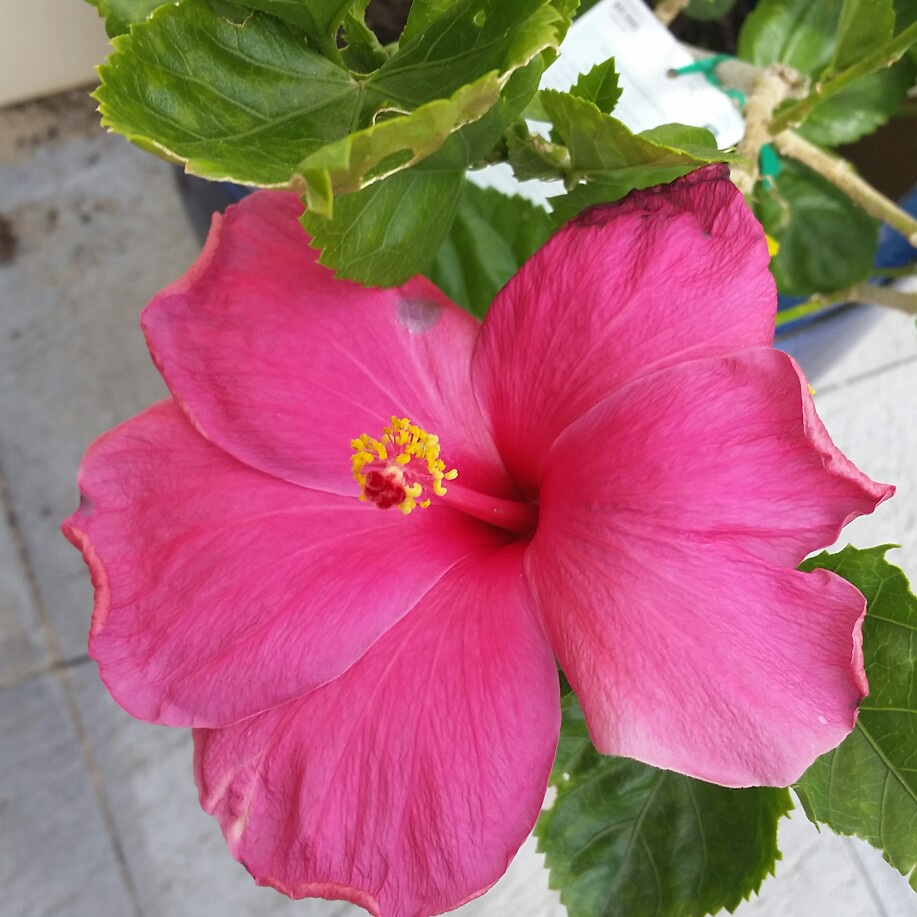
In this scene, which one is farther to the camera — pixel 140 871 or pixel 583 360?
pixel 140 871

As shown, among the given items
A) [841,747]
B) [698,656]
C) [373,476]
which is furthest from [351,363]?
[841,747]

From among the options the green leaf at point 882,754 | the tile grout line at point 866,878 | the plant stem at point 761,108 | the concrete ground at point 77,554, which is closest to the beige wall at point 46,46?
the concrete ground at point 77,554

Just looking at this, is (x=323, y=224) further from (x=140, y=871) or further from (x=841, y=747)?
(x=140, y=871)

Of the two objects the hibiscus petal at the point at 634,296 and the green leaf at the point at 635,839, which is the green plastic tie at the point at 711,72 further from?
the green leaf at the point at 635,839

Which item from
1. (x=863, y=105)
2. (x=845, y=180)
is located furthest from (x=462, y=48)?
(x=863, y=105)

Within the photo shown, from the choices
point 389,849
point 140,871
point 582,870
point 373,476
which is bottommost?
point 140,871

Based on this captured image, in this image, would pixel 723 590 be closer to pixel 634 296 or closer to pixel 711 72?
pixel 634 296
